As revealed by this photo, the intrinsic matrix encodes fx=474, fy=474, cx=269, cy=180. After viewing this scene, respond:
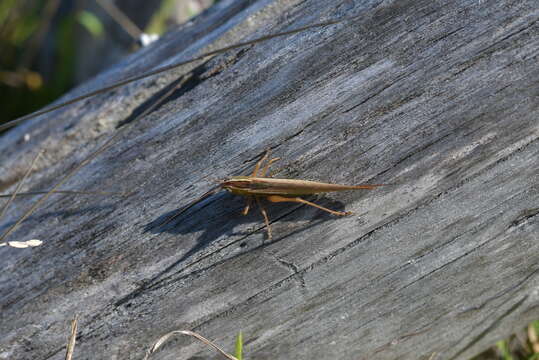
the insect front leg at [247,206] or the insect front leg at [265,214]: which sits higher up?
the insect front leg at [247,206]

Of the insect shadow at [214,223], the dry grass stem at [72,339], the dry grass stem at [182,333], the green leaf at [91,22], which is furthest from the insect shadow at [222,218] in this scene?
the green leaf at [91,22]

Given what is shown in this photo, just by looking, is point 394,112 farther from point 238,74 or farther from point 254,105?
point 238,74

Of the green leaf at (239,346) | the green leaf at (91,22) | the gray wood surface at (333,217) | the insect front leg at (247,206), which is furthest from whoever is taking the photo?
the green leaf at (91,22)

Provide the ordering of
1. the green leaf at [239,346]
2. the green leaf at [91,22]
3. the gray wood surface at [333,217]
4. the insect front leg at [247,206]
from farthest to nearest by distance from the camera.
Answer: the green leaf at [91,22] → the insect front leg at [247,206] → the green leaf at [239,346] → the gray wood surface at [333,217]

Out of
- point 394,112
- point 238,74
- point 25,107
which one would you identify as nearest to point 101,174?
point 238,74

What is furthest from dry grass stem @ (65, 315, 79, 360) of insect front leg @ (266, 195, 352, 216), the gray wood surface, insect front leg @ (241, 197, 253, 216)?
insect front leg @ (266, 195, 352, 216)

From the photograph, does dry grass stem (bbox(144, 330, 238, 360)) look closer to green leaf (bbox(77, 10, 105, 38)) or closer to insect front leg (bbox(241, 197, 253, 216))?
insect front leg (bbox(241, 197, 253, 216))

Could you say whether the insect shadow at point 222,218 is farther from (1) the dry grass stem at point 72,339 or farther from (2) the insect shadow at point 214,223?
(1) the dry grass stem at point 72,339
